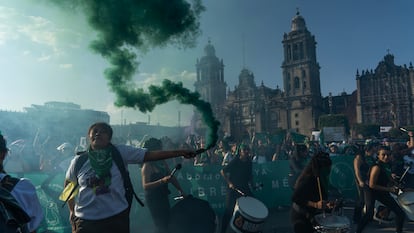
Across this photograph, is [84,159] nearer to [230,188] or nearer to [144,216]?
[230,188]

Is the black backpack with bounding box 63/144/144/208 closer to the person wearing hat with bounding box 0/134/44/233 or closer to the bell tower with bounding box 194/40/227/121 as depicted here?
the person wearing hat with bounding box 0/134/44/233

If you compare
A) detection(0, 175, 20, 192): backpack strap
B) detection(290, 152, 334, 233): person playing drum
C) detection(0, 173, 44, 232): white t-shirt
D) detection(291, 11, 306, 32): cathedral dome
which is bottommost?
detection(290, 152, 334, 233): person playing drum

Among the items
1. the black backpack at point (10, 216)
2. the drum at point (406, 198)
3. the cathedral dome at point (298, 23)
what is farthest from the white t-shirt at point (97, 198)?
the cathedral dome at point (298, 23)

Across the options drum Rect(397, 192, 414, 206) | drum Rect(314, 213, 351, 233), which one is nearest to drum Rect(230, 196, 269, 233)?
drum Rect(314, 213, 351, 233)

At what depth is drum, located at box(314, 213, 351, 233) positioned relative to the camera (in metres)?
3.87

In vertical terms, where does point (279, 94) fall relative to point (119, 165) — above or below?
above

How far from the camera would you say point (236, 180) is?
22.5 ft

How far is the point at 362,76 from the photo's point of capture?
7838 centimetres

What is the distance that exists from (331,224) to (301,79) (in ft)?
265

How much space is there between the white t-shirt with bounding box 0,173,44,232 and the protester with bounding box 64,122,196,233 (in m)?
0.81

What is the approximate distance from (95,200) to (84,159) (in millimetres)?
411

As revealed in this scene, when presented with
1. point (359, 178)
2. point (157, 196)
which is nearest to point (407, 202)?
point (359, 178)

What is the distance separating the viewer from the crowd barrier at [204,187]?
22.9 ft

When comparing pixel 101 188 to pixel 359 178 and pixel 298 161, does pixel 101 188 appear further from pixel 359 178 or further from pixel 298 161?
pixel 298 161
